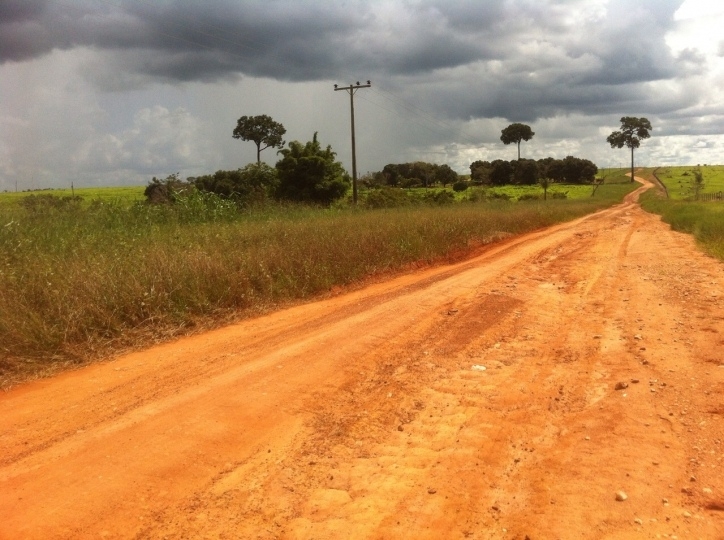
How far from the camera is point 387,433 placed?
441 centimetres

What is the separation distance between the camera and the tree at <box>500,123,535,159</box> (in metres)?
95.0

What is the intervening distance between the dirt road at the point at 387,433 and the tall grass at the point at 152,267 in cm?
65

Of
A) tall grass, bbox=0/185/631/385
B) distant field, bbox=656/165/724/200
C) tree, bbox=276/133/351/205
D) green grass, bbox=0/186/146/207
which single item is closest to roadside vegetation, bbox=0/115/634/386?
tall grass, bbox=0/185/631/385

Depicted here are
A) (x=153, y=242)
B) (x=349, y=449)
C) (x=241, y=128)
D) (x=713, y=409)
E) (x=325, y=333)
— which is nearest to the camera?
(x=349, y=449)

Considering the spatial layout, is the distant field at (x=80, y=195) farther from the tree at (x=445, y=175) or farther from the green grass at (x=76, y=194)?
the tree at (x=445, y=175)

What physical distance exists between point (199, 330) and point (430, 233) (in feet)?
30.2

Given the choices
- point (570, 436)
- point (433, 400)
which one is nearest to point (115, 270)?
point (433, 400)

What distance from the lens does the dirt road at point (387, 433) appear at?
327 cm

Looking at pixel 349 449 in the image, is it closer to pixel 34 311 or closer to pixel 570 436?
pixel 570 436

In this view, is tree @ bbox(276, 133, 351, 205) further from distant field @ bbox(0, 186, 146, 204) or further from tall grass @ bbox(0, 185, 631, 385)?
tall grass @ bbox(0, 185, 631, 385)

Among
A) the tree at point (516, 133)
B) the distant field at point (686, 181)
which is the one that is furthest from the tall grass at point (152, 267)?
the tree at point (516, 133)

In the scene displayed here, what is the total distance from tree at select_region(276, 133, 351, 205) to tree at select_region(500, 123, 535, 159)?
73004 millimetres

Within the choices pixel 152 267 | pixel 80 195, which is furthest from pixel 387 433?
pixel 80 195

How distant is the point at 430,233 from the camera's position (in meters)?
15.5
